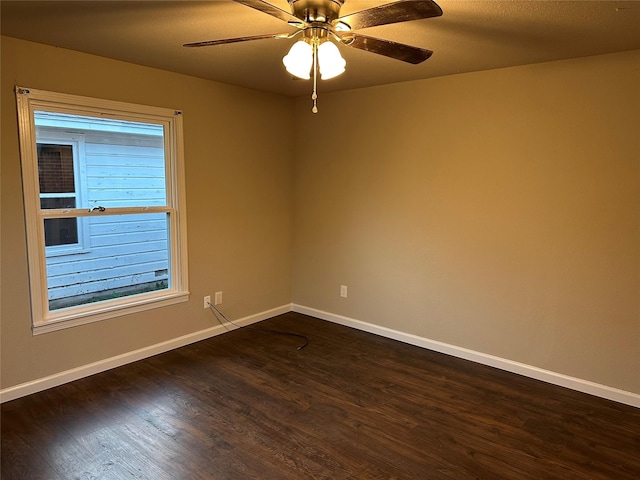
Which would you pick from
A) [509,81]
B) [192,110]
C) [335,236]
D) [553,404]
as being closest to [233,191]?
[192,110]

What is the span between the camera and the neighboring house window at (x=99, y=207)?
2781 mm

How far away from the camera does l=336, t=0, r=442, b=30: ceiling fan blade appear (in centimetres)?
151

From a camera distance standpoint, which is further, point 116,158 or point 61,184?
point 116,158

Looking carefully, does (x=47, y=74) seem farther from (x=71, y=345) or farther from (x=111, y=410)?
(x=111, y=410)

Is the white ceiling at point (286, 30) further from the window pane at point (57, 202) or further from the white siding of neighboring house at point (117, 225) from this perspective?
the window pane at point (57, 202)

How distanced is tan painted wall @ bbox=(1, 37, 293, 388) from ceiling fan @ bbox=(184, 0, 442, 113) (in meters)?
1.55

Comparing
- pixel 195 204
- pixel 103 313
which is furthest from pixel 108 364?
pixel 195 204

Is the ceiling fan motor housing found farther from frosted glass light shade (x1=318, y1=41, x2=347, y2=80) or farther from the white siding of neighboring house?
the white siding of neighboring house

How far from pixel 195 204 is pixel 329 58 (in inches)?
84.0

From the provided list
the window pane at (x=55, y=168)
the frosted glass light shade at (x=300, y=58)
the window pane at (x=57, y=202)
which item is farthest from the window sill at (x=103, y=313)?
the frosted glass light shade at (x=300, y=58)

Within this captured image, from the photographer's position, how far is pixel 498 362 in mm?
3307

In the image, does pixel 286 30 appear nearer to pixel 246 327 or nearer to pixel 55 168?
pixel 55 168

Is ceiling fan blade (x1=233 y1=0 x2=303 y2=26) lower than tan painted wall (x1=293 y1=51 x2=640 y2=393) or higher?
higher

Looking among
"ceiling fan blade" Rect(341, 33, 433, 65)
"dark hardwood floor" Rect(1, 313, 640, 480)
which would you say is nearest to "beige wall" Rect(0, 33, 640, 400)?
"dark hardwood floor" Rect(1, 313, 640, 480)
